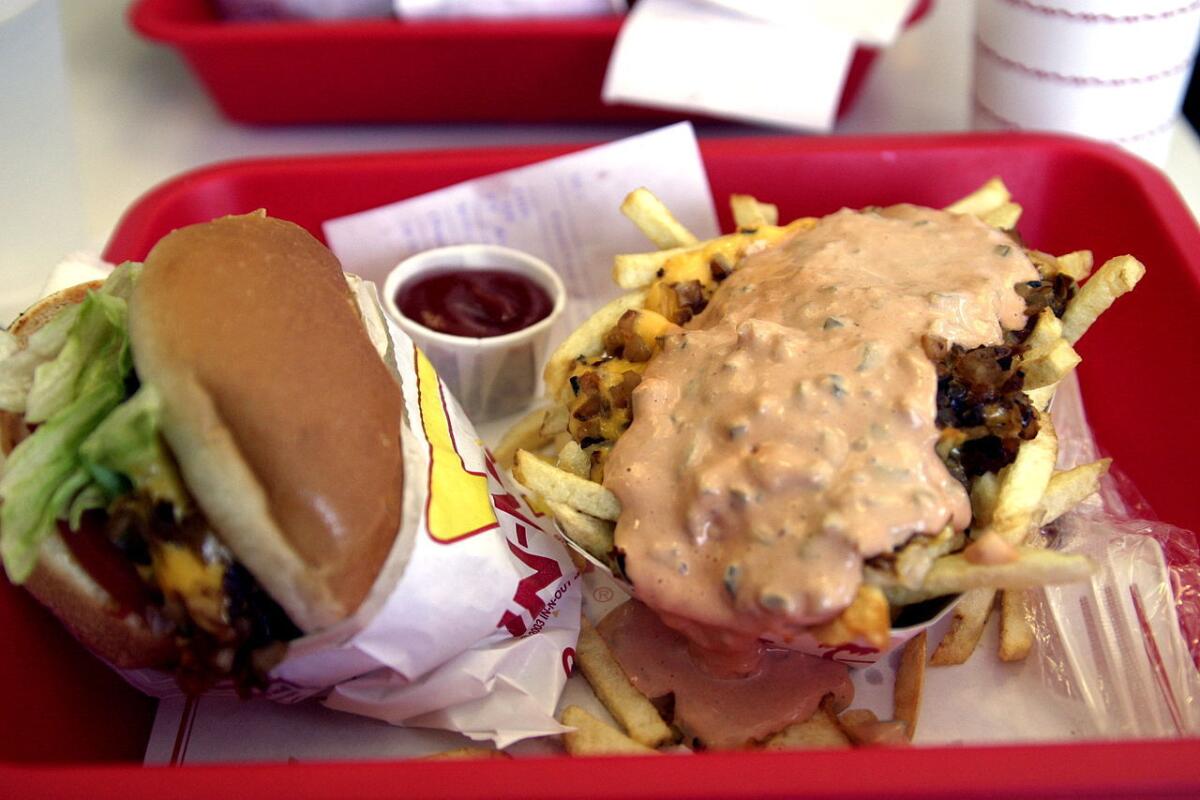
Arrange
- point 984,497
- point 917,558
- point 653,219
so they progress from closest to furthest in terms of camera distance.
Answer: point 917,558 → point 984,497 → point 653,219

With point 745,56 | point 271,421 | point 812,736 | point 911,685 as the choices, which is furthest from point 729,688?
point 745,56

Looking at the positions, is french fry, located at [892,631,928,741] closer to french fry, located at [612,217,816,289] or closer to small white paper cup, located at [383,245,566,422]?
french fry, located at [612,217,816,289]

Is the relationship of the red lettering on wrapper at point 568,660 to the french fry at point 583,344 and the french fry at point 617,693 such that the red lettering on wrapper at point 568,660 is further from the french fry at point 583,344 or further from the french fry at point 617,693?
the french fry at point 583,344

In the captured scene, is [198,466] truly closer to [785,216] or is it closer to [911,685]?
[911,685]

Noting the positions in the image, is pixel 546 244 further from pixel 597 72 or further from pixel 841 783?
pixel 841 783

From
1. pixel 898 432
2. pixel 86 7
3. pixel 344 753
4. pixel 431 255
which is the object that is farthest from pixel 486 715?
pixel 86 7

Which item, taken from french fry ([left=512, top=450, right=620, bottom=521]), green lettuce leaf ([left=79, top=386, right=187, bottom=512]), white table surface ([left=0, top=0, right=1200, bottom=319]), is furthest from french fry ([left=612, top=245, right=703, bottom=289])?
white table surface ([left=0, top=0, right=1200, bottom=319])

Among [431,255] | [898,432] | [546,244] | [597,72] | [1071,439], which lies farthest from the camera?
[597,72]
